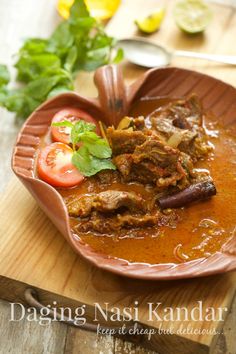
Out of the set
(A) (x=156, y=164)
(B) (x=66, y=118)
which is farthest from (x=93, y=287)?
(B) (x=66, y=118)

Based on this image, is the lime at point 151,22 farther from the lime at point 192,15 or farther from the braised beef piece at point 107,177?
the braised beef piece at point 107,177

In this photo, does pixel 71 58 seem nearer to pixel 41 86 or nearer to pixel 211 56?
pixel 41 86

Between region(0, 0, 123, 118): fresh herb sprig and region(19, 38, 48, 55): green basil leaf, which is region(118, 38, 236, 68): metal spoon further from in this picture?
region(19, 38, 48, 55): green basil leaf

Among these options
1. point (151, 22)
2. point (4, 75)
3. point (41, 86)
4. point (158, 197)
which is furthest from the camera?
point (151, 22)

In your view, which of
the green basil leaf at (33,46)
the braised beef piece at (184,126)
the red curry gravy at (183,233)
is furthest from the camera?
the green basil leaf at (33,46)

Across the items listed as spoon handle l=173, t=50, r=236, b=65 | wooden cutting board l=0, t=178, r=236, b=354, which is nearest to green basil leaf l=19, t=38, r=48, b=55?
spoon handle l=173, t=50, r=236, b=65

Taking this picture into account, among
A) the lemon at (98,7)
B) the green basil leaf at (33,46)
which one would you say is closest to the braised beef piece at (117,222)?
the green basil leaf at (33,46)
